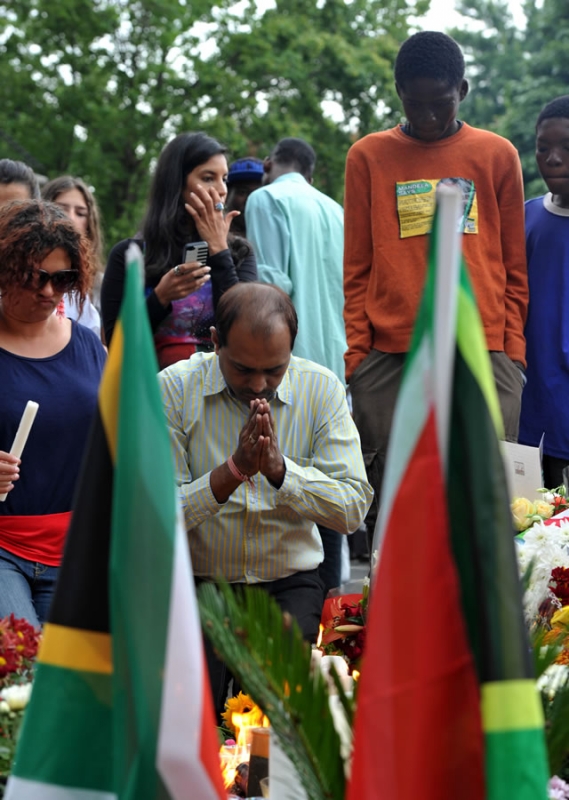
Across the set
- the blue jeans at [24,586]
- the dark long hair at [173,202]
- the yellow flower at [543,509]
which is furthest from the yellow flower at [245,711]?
the dark long hair at [173,202]

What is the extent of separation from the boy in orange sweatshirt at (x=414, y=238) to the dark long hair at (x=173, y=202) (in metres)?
0.63

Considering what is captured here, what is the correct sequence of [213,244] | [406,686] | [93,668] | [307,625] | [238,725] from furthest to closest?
[213,244]
[307,625]
[238,725]
[93,668]
[406,686]

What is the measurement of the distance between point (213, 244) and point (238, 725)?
230cm

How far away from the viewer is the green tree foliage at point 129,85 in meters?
17.7

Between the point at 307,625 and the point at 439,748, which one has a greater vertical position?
the point at 307,625

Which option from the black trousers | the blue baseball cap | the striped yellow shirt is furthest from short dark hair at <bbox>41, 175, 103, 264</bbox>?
the black trousers

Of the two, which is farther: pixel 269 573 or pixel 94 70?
pixel 94 70

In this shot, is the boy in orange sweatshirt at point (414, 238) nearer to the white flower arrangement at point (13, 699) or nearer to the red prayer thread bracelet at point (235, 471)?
the red prayer thread bracelet at point (235, 471)

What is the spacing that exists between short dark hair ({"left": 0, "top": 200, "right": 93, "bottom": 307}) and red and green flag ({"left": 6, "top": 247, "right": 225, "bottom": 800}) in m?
2.16

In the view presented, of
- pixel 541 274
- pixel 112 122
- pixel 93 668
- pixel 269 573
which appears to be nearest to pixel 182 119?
pixel 112 122

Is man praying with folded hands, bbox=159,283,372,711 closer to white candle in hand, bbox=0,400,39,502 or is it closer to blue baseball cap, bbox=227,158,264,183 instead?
white candle in hand, bbox=0,400,39,502

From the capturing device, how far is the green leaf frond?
5.70ft

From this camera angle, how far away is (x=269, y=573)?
3.80 metres

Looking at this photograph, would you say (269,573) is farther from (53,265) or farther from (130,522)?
(130,522)
